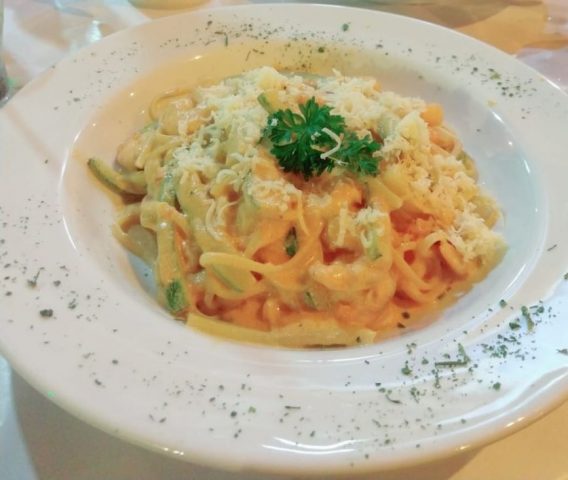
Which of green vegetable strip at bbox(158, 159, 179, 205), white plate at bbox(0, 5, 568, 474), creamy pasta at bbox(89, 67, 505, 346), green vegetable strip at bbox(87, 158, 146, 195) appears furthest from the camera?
green vegetable strip at bbox(87, 158, 146, 195)

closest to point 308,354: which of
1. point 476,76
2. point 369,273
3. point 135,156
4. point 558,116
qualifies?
point 369,273

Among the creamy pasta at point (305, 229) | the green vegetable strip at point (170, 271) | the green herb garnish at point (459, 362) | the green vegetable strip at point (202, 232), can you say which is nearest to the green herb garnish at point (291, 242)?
the creamy pasta at point (305, 229)

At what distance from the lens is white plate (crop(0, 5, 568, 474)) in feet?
3.92

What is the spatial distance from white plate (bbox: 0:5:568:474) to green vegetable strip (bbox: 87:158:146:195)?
0.04 metres

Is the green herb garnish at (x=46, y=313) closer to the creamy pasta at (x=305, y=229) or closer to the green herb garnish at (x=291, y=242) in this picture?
the creamy pasta at (x=305, y=229)

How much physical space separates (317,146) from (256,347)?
23.4 inches

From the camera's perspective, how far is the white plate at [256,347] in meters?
1.20

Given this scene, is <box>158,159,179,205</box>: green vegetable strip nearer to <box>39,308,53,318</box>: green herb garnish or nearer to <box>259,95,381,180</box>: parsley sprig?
<box>259,95,381,180</box>: parsley sprig

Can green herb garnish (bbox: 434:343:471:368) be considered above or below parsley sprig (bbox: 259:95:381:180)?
below

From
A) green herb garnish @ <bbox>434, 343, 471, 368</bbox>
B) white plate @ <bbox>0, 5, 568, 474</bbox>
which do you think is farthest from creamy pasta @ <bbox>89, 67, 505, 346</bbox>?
green herb garnish @ <bbox>434, 343, 471, 368</bbox>

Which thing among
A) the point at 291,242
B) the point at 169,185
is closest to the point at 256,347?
the point at 291,242

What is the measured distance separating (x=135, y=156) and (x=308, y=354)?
1026 mm

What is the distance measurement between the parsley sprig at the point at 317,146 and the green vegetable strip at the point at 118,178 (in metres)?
0.54

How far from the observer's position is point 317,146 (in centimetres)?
180
